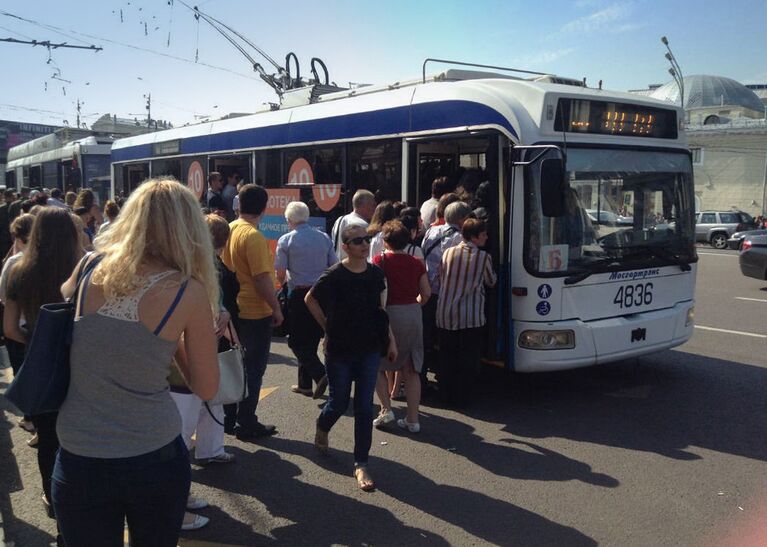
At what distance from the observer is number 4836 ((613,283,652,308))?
6.48 m

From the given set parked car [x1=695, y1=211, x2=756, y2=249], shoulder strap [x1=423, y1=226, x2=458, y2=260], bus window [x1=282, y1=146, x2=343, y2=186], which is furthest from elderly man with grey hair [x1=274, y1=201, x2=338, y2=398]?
parked car [x1=695, y1=211, x2=756, y2=249]

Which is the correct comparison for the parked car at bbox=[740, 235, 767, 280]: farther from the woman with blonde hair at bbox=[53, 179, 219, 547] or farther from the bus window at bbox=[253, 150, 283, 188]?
the woman with blonde hair at bbox=[53, 179, 219, 547]

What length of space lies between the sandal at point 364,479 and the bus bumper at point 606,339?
207 cm

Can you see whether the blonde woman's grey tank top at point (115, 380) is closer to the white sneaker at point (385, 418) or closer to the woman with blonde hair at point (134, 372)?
the woman with blonde hair at point (134, 372)

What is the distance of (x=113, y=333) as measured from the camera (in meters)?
2.15

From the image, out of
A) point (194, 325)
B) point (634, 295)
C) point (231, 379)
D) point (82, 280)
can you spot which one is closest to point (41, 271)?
point (231, 379)

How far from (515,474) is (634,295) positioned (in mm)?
2510

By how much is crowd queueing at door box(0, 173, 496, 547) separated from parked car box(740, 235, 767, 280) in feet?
34.6

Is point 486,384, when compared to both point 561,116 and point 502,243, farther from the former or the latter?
point 561,116

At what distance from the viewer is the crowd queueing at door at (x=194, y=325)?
2.18 meters

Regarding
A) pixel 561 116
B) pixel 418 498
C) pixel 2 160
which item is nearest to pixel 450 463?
pixel 418 498

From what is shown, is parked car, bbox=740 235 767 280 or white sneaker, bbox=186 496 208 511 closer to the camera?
white sneaker, bbox=186 496 208 511

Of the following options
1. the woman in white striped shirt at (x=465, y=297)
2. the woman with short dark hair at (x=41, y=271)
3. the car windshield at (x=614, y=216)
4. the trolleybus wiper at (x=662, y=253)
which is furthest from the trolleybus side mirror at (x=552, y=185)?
the woman with short dark hair at (x=41, y=271)

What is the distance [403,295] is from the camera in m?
5.44
